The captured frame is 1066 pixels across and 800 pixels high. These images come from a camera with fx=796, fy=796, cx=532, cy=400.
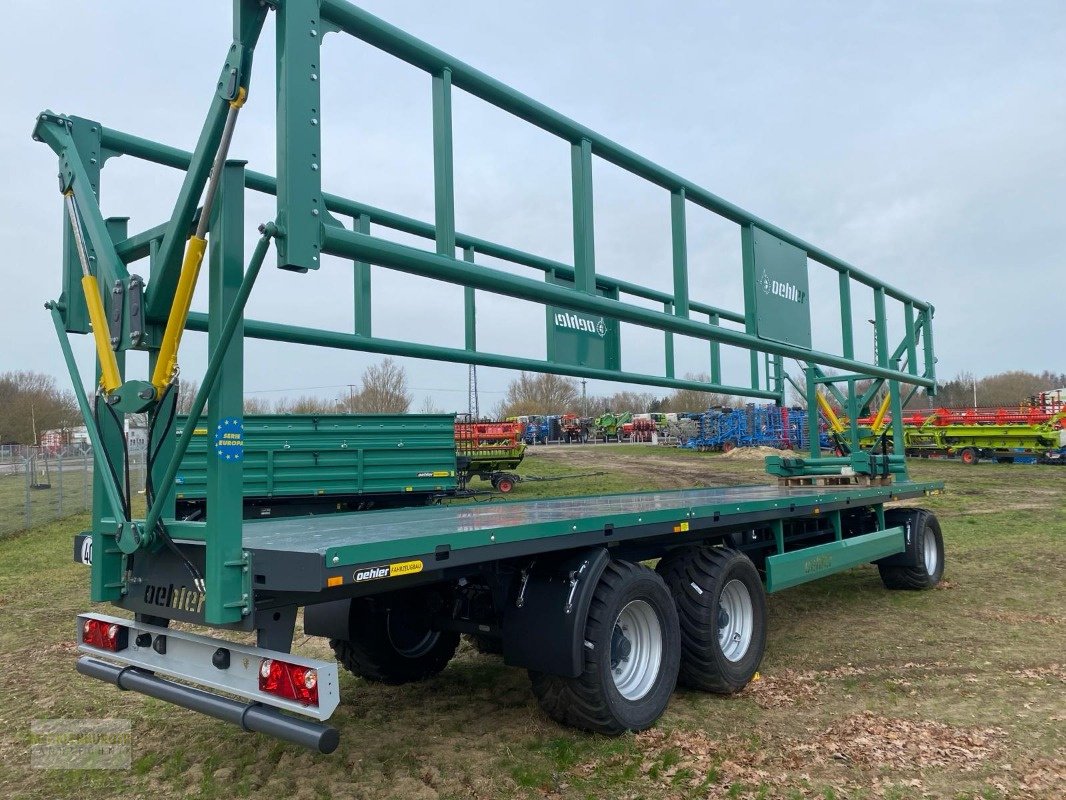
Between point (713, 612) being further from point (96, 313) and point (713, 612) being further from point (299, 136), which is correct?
point (96, 313)

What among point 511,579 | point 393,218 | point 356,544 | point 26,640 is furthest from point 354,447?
point 356,544

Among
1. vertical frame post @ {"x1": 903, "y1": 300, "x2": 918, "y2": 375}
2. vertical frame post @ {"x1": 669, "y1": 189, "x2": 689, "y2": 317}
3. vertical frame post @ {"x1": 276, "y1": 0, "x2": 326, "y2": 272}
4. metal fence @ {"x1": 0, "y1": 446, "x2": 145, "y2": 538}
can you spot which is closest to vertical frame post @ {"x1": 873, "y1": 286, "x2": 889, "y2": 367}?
vertical frame post @ {"x1": 903, "y1": 300, "x2": 918, "y2": 375}

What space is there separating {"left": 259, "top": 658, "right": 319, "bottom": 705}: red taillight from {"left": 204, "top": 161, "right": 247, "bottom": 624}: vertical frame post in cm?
29

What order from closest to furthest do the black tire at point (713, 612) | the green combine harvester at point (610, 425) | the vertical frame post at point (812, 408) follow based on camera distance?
the black tire at point (713, 612) → the vertical frame post at point (812, 408) → the green combine harvester at point (610, 425)

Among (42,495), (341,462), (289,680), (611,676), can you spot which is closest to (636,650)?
(611,676)

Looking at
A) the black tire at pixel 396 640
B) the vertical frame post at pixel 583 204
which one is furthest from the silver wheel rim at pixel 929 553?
the vertical frame post at pixel 583 204

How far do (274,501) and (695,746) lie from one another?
11.3 metres

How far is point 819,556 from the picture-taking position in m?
6.56

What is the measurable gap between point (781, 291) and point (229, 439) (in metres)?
4.12

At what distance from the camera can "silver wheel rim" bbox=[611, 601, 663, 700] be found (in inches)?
179

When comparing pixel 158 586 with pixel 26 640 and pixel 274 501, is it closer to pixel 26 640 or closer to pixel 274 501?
pixel 26 640

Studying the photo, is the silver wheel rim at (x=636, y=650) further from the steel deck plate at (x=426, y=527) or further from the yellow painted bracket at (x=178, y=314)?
the yellow painted bracket at (x=178, y=314)

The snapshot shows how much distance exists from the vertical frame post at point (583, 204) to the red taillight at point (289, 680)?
229 centimetres

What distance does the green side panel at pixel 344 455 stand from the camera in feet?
45.6
